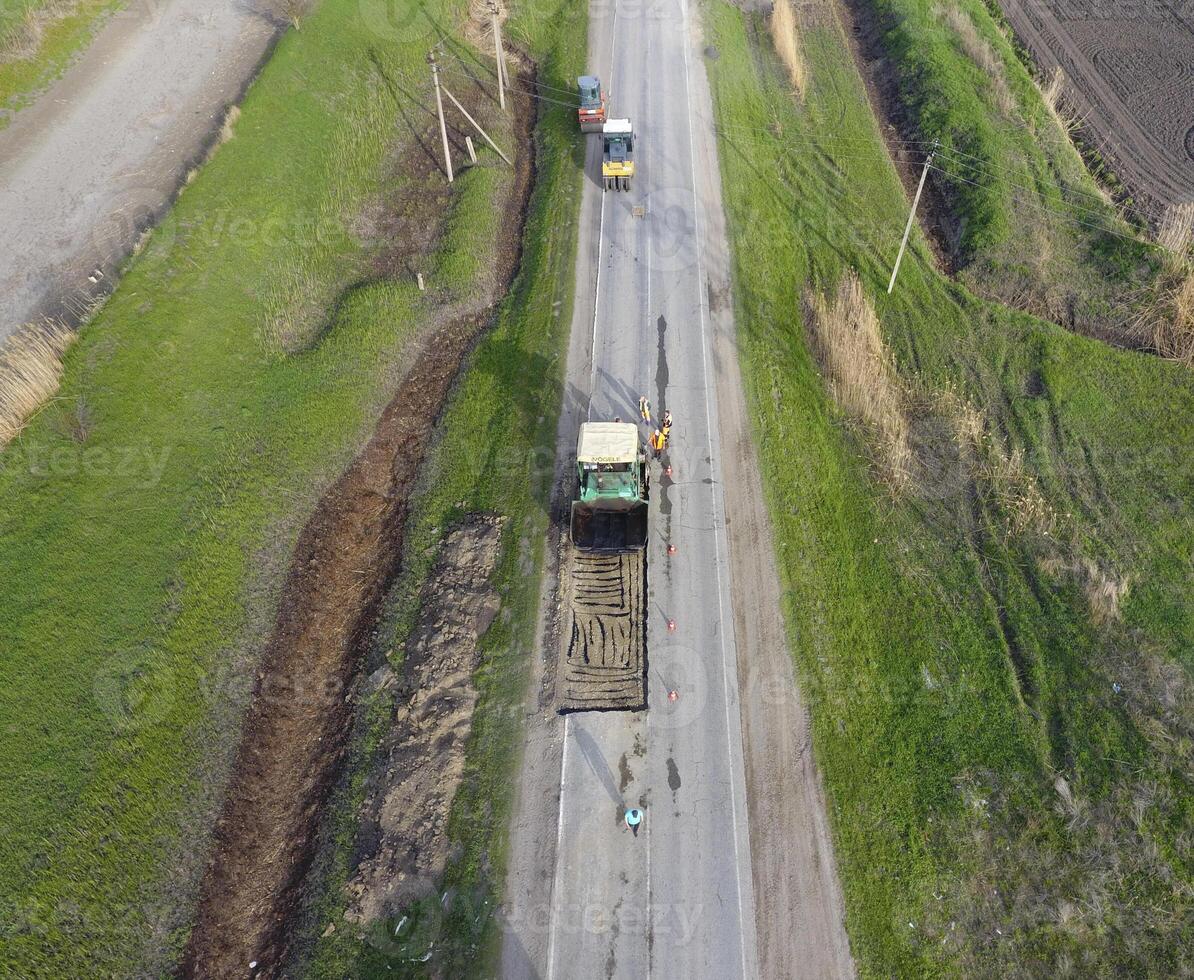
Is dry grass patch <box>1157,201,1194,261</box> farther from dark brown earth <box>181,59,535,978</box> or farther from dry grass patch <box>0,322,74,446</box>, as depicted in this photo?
dry grass patch <box>0,322,74,446</box>

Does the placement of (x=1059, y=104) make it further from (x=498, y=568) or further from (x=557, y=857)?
(x=557, y=857)

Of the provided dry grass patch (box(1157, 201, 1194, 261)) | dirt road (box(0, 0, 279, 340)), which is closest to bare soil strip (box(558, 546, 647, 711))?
dirt road (box(0, 0, 279, 340))

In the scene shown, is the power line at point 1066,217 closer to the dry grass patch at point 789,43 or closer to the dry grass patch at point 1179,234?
the dry grass patch at point 1179,234

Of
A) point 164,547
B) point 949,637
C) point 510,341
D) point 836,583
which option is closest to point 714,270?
point 510,341

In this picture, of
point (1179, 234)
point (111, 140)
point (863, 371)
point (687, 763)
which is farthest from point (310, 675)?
point (1179, 234)

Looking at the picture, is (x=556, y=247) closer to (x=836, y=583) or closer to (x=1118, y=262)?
(x=836, y=583)

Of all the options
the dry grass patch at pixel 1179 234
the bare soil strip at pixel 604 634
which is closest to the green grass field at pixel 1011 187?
the dry grass patch at pixel 1179 234
